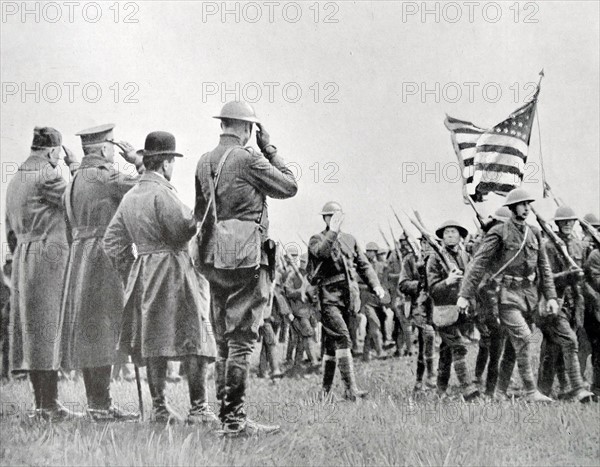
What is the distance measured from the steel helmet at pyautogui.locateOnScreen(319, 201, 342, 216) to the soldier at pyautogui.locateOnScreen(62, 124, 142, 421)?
189 cm

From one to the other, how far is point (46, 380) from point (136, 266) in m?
1.33

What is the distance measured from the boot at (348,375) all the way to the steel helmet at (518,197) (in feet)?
7.25

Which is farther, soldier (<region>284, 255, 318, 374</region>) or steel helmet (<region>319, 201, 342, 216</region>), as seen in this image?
soldier (<region>284, 255, 318, 374</region>)

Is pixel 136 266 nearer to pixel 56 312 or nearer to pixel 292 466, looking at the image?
pixel 56 312

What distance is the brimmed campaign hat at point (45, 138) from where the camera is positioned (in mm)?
6848

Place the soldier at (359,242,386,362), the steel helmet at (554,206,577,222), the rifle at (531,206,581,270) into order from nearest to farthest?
the rifle at (531,206,581,270)
the steel helmet at (554,206,577,222)
the soldier at (359,242,386,362)

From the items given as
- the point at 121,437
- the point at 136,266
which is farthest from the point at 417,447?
the point at 136,266

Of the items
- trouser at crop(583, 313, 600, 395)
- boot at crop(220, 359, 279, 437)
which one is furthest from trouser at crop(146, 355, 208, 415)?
trouser at crop(583, 313, 600, 395)

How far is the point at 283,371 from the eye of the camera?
904cm

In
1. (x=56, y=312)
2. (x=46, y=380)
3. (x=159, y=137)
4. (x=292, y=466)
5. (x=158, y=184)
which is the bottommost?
(x=292, y=466)

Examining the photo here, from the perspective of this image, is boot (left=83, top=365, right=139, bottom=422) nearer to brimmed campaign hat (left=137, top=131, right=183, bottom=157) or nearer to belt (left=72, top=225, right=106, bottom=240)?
belt (left=72, top=225, right=106, bottom=240)

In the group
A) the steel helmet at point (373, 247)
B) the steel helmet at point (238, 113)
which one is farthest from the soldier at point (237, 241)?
the steel helmet at point (373, 247)

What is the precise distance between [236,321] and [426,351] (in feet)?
11.2

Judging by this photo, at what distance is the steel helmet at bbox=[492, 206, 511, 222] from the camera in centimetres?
785
